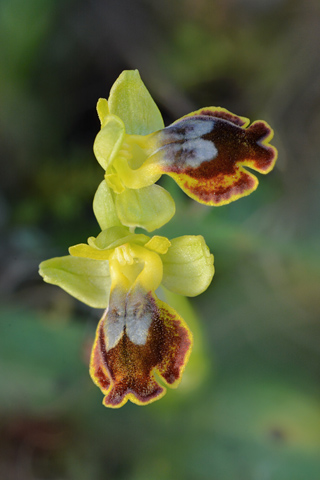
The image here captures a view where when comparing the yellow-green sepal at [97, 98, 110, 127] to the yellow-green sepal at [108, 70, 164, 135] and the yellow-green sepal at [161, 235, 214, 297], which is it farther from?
the yellow-green sepal at [161, 235, 214, 297]

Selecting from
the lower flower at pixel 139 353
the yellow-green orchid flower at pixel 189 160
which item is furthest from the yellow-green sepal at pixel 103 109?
the lower flower at pixel 139 353

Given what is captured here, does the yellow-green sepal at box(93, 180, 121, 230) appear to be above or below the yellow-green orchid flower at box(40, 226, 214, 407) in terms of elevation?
above

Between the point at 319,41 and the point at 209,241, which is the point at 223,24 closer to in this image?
the point at 319,41

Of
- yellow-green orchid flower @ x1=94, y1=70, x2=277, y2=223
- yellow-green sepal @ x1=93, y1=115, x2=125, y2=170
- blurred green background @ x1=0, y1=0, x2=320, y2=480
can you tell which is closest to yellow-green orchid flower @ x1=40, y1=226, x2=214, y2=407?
yellow-green orchid flower @ x1=94, y1=70, x2=277, y2=223

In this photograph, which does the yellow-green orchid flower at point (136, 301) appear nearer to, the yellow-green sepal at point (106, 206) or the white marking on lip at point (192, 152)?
the yellow-green sepal at point (106, 206)

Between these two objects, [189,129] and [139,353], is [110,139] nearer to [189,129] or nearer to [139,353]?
[189,129]
